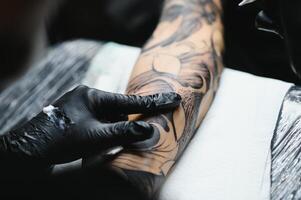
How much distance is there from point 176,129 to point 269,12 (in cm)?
34

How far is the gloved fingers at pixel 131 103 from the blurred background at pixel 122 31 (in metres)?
0.35

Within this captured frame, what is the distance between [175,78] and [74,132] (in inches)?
12.1

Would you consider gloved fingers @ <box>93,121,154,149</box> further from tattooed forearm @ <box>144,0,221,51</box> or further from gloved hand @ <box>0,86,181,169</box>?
tattooed forearm @ <box>144,0,221,51</box>

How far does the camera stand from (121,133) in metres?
0.81

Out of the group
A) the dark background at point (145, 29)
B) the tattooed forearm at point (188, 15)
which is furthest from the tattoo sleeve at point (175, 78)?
the dark background at point (145, 29)

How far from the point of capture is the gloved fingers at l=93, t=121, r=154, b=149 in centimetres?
81

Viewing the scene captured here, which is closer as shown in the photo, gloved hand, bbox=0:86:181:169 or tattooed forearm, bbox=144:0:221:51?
gloved hand, bbox=0:86:181:169

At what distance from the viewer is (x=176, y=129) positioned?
3.01 feet

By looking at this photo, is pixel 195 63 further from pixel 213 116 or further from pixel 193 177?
pixel 193 177

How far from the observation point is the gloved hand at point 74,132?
31.9 inches

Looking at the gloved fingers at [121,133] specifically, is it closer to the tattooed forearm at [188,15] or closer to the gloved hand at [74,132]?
the gloved hand at [74,132]

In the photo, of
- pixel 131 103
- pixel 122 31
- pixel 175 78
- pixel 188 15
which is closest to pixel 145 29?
pixel 122 31

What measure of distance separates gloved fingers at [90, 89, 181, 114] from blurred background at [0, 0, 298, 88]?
348mm

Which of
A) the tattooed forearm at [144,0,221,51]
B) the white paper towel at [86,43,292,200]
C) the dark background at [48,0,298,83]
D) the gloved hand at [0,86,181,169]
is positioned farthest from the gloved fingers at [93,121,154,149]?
the dark background at [48,0,298,83]
